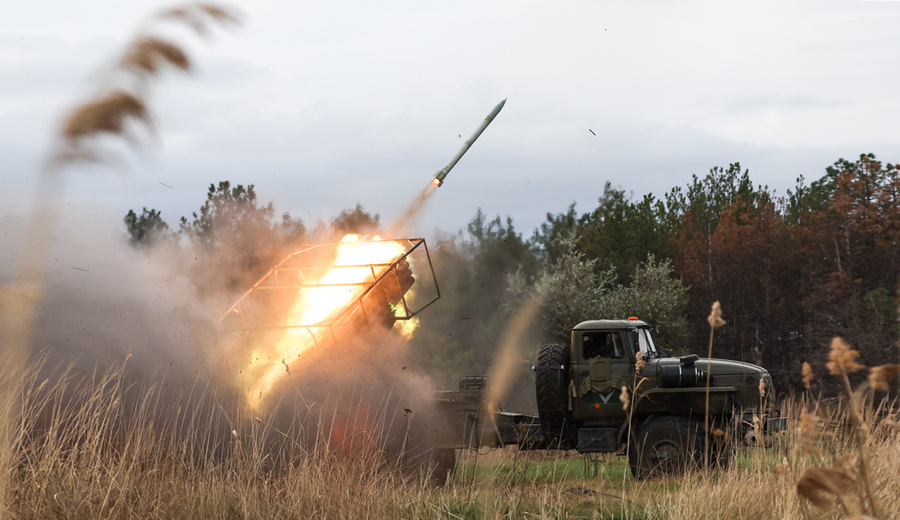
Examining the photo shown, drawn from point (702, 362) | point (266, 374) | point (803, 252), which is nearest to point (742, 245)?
point (803, 252)

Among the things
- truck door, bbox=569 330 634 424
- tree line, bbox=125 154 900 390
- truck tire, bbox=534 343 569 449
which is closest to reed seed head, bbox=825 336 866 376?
→ truck tire, bbox=534 343 569 449

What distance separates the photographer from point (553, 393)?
13797 millimetres

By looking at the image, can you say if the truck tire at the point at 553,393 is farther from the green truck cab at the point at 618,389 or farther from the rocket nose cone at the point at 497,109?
the rocket nose cone at the point at 497,109

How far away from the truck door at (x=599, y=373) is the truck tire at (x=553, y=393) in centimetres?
19

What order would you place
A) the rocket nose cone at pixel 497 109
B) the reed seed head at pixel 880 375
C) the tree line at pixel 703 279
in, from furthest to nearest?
the tree line at pixel 703 279 < the rocket nose cone at pixel 497 109 < the reed seed head at pixel 880 375

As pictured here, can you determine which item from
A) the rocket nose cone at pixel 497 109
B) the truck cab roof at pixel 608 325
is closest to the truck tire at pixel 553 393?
the truck cab roof at pixel 608 325

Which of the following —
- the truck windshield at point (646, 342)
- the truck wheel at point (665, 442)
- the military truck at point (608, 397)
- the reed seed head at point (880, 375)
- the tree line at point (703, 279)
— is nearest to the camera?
the reed seed head at point (880, 375)

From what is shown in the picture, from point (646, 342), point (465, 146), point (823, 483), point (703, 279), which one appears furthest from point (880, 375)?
point (703, 279)

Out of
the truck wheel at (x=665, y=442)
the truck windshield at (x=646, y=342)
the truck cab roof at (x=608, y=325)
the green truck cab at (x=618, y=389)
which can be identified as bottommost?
the truck wheel at (x=665, y=442)

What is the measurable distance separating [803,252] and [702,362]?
21127 millimetres

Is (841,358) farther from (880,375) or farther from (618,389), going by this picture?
(618,389)

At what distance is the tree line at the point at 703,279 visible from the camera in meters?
27.9

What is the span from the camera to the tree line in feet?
91.5

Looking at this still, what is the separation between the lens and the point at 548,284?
2847cm
